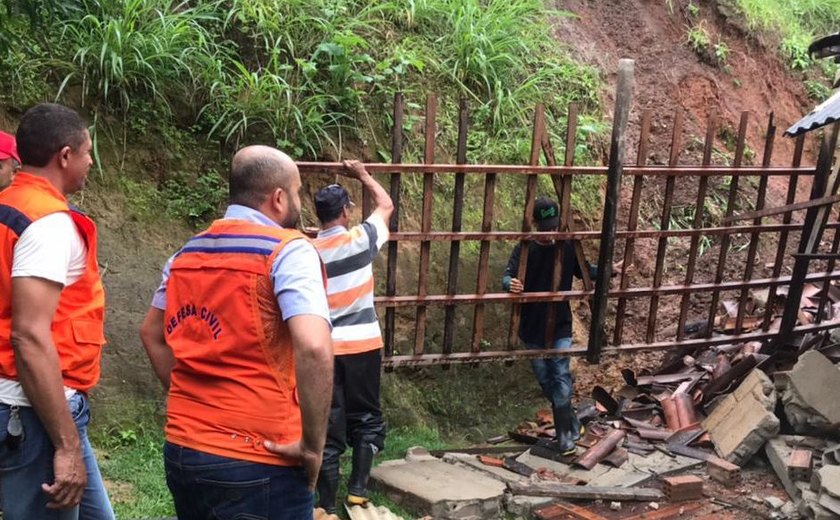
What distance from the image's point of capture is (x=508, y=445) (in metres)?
5.82

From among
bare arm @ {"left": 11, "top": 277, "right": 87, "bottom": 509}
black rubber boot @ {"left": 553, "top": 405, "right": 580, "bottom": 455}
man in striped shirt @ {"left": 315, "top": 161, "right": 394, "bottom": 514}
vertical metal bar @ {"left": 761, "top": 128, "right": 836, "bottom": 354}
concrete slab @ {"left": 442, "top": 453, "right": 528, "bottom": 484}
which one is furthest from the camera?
vertical metal bar @ {"left": 761, "top": 128, "right": 836, "bottom": 354}

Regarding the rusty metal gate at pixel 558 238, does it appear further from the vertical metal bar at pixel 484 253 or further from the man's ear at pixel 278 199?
the man's ear at pixel 278 199

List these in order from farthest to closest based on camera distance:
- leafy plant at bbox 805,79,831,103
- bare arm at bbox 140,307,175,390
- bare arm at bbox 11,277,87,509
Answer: leafy plant at bbox 805,79,831,103 → bare arm at bbox 140,307,175,390 → bare arm at bbox 11,277,87,509

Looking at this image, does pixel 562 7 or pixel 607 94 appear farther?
pixel 562 7

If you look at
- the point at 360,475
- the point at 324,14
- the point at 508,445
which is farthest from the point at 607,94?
the point at 360,475

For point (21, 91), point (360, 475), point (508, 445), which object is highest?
point (21, 91)

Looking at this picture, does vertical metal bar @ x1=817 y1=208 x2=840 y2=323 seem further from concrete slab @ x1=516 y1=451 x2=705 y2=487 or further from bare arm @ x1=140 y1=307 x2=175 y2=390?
bare arm @ x1=140 y1=307 x2=175 y2=390

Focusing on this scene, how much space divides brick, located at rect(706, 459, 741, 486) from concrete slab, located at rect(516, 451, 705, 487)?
0.18 meters

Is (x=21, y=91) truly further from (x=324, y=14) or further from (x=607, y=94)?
(x=607, y=94)

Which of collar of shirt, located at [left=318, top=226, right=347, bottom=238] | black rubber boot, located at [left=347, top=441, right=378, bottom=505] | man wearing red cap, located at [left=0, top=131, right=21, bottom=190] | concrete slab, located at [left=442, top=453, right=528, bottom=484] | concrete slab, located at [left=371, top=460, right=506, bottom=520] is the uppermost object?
man wearing red cap, located at [left=0, top=131, right=21, bottom=190]

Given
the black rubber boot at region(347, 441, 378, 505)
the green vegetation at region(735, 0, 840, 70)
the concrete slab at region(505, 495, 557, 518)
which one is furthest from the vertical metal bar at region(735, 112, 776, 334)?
the green vegetation at region(735, 0, 840, 70)

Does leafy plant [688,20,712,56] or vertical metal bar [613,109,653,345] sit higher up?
leafy plant [688,20,712,56]

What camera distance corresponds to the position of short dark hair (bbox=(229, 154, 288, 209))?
2385 mm

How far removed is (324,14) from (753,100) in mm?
6784
